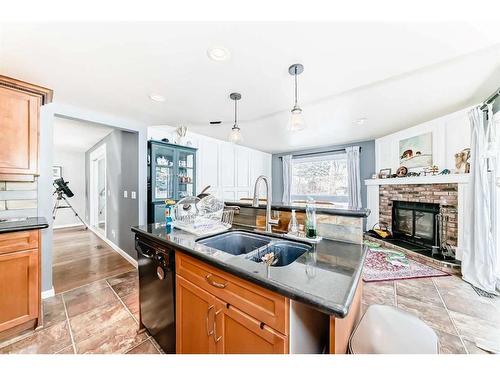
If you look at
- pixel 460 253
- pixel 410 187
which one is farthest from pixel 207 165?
pixel 460 253

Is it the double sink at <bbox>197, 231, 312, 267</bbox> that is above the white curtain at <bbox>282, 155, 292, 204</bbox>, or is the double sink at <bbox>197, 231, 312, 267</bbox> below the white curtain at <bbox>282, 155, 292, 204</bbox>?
below

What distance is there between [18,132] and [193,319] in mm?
2152

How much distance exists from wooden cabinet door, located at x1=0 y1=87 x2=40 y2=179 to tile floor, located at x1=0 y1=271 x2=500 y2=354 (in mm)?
1350

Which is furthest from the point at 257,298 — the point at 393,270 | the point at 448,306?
the point at 393,270

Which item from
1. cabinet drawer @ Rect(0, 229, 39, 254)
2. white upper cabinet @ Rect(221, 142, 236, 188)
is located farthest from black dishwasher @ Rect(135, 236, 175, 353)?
white upper cabinet @ Rect(221, 142, 236, 188)

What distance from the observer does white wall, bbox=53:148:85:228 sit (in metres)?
5.36

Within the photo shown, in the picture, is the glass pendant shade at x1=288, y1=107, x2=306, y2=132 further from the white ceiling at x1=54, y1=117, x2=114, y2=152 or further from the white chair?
the white ceiling at x1=54, y1=117, x2=114, y2=152

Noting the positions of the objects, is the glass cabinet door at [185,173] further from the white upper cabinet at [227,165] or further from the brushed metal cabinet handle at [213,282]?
the brushed metal cabinet handle at [213,282]

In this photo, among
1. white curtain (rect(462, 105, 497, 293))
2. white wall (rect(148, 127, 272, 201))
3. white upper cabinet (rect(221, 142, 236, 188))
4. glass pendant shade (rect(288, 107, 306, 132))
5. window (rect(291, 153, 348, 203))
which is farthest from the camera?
window (rect(291, 153, 348, 203))

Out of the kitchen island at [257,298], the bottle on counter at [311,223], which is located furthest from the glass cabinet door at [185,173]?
the bottle on counter at [311,223]

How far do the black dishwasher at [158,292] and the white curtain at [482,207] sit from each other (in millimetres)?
3299

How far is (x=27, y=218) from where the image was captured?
191 cm

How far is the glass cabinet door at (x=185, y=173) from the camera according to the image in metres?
3.30

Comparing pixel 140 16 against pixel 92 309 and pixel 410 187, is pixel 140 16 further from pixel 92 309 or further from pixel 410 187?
pixel 410 187
